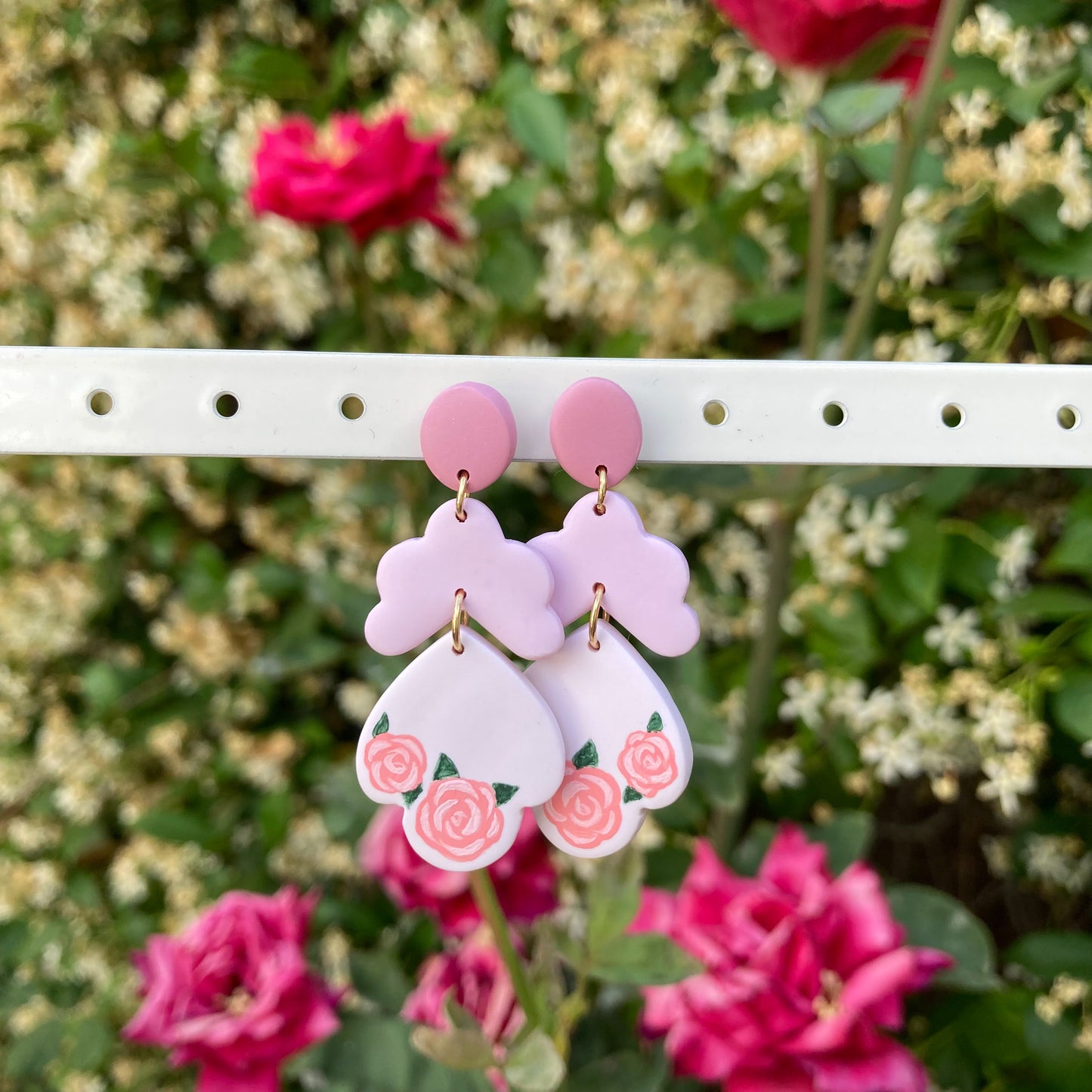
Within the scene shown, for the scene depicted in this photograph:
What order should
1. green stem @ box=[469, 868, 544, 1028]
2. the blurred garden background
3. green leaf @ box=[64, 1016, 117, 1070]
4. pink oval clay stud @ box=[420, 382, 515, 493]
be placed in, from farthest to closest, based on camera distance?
green leaf @ box=[64, 1016, 117, 1070] → the blurred garden background → green stem @ box=[469, 868, 544, 1028] → pink oval clay stud @ box=[420, 382, 515, 493]

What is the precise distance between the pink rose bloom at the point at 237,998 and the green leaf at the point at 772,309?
56 centimetres

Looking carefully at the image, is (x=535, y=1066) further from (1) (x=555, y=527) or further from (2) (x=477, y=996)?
(1) (x=555, y=527)

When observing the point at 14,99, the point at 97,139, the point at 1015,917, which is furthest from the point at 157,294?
the point at 1015,917

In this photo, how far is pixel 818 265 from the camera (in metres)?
0.61

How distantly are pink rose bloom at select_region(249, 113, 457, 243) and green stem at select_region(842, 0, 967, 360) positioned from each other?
341 millimetres

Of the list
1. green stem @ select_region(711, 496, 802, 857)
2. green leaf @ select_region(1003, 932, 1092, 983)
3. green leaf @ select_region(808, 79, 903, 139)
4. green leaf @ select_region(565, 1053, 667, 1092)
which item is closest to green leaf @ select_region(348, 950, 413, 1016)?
green leaf @ select_region(565, 1053, 667, 1092)

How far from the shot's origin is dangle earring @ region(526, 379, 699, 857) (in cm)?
33

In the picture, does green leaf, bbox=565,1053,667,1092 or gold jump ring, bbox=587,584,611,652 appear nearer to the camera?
gold jump ring, bbox=587,584,611,652

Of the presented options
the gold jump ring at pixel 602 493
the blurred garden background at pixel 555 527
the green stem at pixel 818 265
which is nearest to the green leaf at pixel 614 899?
the blurred garden background at pixel 555 527

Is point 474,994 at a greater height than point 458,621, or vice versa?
point 458,621

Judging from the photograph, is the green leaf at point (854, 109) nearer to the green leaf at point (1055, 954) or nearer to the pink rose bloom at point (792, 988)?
the pink rose bloom at point (792, 988)

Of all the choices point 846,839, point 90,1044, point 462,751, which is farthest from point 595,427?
point 90,1044

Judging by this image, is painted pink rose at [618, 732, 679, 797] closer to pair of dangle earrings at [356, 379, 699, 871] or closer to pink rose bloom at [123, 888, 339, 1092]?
pair of dangle earrings at [356, 379, 699, 871]

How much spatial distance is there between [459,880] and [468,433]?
40 centimetres
